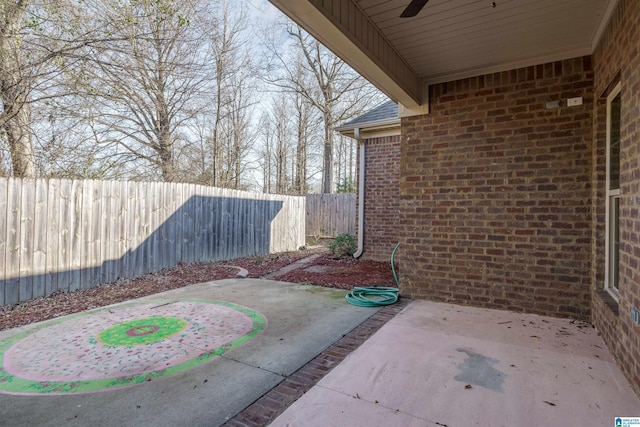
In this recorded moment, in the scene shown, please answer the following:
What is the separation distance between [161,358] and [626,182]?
162 inches

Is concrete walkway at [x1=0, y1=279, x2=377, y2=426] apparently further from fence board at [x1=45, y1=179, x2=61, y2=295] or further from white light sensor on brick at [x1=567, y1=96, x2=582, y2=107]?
white light sensor on brick at [x1=567, y1=96, x2=582, y2=107]

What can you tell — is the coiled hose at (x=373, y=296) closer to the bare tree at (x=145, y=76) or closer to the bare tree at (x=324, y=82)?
the bare tree at (x=145, y=76)

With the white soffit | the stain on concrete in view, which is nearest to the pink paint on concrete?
the stain on concrete

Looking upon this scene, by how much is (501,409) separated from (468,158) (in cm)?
305

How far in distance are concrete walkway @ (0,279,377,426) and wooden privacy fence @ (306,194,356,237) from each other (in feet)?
29.1

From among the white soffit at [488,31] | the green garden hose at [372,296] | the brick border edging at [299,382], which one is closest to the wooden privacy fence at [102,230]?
the green garden hose at [372,296]

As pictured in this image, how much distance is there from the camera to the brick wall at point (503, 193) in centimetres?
369

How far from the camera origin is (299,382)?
2414mm

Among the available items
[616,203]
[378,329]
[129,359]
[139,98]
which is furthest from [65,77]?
[616,203]

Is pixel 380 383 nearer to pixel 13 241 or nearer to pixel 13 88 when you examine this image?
pixel 13 241

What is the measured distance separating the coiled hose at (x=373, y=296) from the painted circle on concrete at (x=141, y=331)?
2229 millimetres

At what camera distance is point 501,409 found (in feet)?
6.78

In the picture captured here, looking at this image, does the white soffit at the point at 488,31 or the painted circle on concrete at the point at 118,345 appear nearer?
the painted circle on concrete at the point at 118,345

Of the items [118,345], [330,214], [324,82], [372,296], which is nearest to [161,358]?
[118,345]
